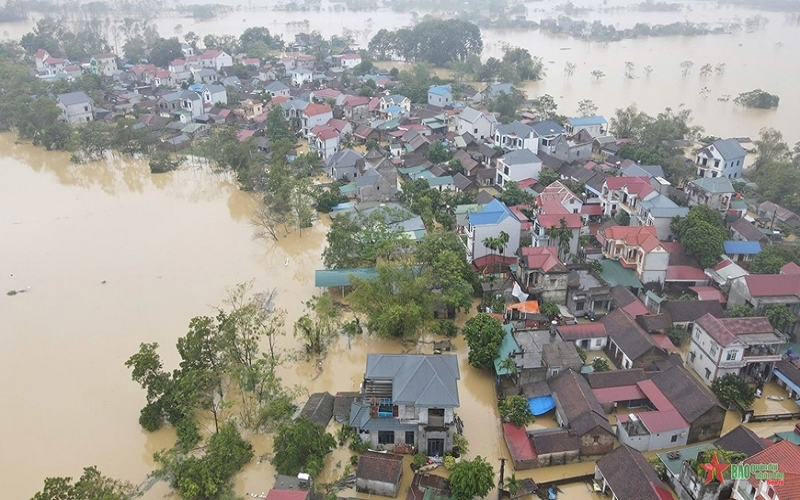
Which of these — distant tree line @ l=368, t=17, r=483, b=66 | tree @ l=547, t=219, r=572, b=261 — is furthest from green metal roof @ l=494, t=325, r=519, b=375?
distant tree line @ l=368, t=17, r=483, b=66

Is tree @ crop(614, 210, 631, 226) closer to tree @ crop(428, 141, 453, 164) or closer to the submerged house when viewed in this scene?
tree @ crop(428, 141, 453, 164)

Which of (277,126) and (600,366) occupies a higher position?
(277,126)

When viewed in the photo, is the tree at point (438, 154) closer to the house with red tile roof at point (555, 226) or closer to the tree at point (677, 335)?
the house with red tile roof at point (555, 226)

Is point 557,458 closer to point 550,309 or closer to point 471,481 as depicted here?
point 471,481

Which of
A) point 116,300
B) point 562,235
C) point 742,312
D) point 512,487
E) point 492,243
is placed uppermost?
point 562,235

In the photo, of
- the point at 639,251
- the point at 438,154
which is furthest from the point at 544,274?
Answer: the point at 438,154
